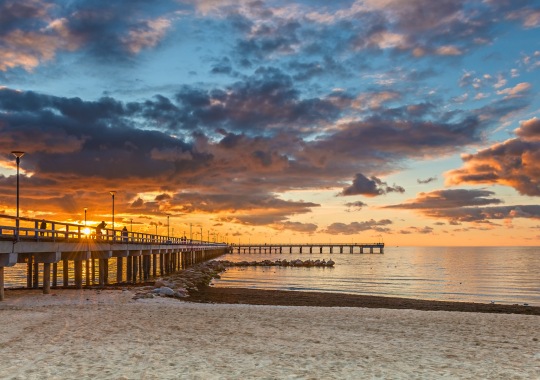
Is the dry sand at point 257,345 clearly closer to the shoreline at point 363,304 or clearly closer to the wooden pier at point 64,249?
the wooden pier at point 64,249

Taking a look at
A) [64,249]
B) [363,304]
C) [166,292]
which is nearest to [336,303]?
[363,304]

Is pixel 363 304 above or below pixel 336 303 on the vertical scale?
below

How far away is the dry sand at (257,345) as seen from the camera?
34.9ft

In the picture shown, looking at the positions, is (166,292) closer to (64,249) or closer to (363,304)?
(64,249)

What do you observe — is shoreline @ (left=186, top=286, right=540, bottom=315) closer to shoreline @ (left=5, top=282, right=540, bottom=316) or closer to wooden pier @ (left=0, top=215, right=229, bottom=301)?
shoreline @ (left=5, top=282, right=540, bottom=316)

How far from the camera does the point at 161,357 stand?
11.8 metres

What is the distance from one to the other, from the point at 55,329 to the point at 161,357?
17.6 feet

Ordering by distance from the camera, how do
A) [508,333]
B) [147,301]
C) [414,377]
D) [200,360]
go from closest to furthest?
[414,377]
[200,360]
[508,333]
[147,301]

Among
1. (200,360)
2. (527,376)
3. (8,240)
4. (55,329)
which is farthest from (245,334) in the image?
(8,240)

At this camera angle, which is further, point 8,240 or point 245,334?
point 8,240

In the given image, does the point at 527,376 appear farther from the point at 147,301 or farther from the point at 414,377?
the point at 147,301

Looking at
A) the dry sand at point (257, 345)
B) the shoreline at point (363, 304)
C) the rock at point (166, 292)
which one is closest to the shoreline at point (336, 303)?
the shoreline at point (363, 304)

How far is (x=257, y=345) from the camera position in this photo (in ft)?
44.4

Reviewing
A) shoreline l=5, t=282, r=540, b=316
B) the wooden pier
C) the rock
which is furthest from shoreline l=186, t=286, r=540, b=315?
the wooden pier
